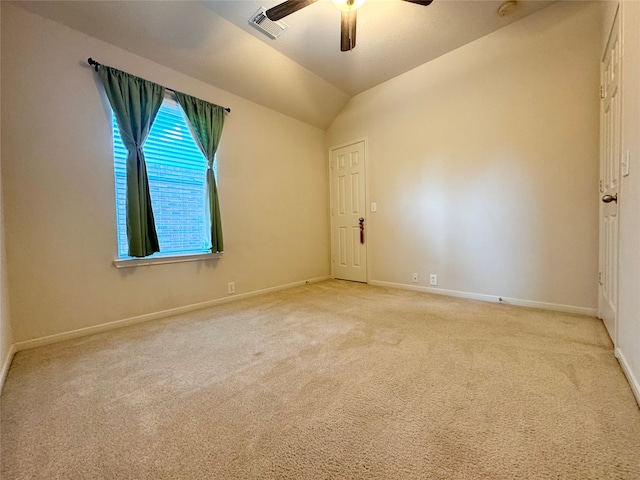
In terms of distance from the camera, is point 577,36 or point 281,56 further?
point 281,56

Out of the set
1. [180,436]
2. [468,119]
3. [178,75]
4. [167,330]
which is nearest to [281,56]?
[178,75]

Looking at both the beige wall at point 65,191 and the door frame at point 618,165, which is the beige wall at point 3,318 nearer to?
the beige wall at point 65,191

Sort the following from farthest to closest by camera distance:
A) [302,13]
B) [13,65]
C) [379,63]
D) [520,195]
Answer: [379,63]
[520,195]
[302,13]
[13,65]

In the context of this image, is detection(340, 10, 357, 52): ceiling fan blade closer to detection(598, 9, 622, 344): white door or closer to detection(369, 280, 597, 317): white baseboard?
detection(598, 9, 622, 344): white door

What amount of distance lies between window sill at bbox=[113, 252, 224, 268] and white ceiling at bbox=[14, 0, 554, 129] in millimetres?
1916

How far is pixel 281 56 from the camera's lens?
3014 millimetres

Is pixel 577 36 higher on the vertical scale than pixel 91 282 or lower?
higher

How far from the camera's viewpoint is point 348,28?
212 cm

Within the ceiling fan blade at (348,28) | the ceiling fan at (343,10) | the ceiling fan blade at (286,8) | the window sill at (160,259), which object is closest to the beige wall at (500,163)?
the ceiling fan at (343,10)

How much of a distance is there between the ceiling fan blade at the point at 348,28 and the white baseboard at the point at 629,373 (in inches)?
109

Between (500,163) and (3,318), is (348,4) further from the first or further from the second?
(3,318)

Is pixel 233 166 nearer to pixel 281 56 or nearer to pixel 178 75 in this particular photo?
pixel 178 75

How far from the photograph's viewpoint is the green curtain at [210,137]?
2.84 meters

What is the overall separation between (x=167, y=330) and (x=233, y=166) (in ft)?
6.33
